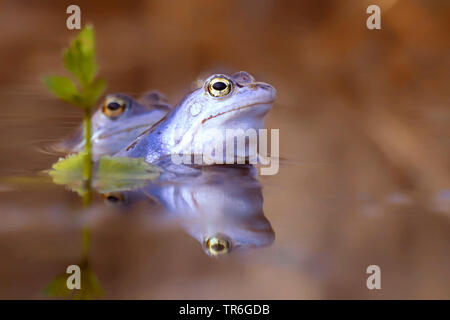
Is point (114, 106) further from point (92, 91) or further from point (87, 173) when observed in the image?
point (92, 91)

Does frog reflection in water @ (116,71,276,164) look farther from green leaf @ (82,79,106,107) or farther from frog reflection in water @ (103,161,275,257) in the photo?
green leaf @ (82,79,106,107)

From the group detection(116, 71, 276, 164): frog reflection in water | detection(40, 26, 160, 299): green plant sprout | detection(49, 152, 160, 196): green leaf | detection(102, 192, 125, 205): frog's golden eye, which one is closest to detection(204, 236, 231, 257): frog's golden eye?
detection(40, 26, 160, 299): green plant sprout

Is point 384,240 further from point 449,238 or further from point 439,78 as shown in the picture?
point 439,78

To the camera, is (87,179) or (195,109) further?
(195,109)

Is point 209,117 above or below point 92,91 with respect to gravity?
above

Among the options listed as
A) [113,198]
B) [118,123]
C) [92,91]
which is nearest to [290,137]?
[118,123]

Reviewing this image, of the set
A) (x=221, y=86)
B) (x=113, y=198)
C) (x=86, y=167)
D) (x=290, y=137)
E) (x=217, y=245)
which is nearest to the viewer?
(x=217, y=245)
